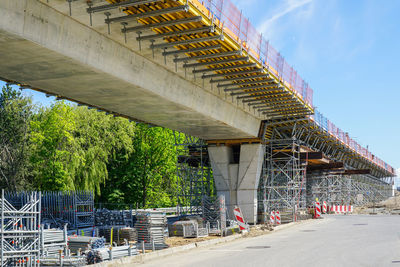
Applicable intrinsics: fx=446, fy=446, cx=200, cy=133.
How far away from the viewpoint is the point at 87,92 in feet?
56.4

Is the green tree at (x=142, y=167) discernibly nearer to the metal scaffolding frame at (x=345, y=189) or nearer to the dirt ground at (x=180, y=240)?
the metal scaffolding frame at (x=345, y=189)

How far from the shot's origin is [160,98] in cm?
1808

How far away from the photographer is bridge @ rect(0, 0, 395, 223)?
12.5 metres

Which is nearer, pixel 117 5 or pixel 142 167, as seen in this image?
pixel 117 5

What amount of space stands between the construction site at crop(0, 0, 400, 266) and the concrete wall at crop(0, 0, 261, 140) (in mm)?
42

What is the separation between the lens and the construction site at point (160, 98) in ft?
40.7

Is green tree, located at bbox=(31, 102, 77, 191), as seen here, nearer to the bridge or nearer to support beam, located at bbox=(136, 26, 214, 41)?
the bridge

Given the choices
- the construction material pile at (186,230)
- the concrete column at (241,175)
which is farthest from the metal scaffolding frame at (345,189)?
the construction material pile at (186,230)

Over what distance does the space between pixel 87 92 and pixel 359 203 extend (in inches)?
2420

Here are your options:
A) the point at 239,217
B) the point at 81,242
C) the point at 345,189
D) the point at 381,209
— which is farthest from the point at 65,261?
the point at 345,189

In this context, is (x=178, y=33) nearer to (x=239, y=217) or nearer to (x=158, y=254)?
(x=158, y=254)

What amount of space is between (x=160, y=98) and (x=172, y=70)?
1246 mm

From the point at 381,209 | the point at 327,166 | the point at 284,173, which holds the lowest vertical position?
the point at 381,209

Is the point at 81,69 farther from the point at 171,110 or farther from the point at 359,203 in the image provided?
the point at 359,203
